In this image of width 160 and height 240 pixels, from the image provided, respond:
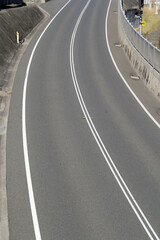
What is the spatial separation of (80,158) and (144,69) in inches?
533

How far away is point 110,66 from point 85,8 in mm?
30174

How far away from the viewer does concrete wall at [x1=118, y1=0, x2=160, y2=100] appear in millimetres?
24906

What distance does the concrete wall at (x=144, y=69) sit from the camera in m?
24.9

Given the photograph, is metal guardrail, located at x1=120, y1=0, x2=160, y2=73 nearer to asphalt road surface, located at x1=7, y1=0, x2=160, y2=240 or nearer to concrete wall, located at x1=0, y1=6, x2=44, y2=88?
asphalt road surface, located at x1=7, y1=0, x2=160, y2=240

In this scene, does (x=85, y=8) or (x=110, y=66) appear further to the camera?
(x=85, y=8)

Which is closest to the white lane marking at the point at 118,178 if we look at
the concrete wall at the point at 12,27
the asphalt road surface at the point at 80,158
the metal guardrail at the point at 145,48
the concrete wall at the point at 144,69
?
the asphalt road surface at the point at 80,158

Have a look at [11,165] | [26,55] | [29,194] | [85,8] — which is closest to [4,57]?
[26,55]

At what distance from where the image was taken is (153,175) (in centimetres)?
1545

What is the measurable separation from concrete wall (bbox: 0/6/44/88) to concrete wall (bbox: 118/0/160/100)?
11124 millimetres

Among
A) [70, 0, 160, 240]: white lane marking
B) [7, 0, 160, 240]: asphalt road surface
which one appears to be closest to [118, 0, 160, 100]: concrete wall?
[7, 0, 160, 240]: asphalt road surface

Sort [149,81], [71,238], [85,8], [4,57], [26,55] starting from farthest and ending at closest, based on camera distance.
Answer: [85,8] → [26,55] → [4,57] → [149,81] → [71,238]

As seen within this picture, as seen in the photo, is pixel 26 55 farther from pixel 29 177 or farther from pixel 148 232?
pixel 148 232

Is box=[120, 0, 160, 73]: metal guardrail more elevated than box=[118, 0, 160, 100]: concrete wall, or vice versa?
box=[120, 0, 160, 73]: metal guardrail

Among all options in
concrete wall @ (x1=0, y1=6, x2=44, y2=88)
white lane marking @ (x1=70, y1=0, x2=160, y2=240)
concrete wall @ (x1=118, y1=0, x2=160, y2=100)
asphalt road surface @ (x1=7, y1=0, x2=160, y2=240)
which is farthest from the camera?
concrete wall @ (x1=0, y1=6, x2=44, y2=88)
